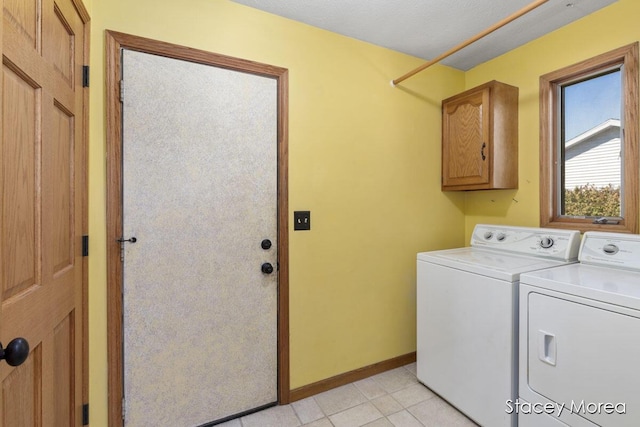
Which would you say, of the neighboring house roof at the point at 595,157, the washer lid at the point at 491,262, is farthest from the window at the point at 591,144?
the washer lid at the point at 491,262

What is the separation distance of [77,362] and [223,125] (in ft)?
4.32

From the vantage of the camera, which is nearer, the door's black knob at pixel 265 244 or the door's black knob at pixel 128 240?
the door's black knob at pixel 128 240

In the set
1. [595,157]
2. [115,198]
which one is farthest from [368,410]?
[595,157]

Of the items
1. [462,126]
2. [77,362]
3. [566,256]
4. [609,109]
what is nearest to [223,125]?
[77,362]

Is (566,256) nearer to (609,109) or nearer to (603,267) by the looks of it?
(603,267)

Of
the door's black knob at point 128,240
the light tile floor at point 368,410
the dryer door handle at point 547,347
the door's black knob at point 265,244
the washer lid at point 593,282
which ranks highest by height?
the door's black knob at point 128,240

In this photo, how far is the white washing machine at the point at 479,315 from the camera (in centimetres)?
153

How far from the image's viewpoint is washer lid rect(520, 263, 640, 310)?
1146 millimetres

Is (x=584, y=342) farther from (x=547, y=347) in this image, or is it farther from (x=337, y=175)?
(x=337, y=175)

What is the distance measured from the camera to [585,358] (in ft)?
3.99

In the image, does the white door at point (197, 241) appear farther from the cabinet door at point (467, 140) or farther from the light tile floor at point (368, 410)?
the cabinet door at point (467, 140)

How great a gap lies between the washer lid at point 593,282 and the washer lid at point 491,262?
0.22ft

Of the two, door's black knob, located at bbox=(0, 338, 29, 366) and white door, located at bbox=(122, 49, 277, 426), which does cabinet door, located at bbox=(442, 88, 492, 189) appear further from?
door's black knob, located at bbox=(0, 338, 29, 366)

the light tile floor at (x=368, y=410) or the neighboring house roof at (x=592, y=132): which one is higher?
the neighboring house roof at (x=592, y=132)
